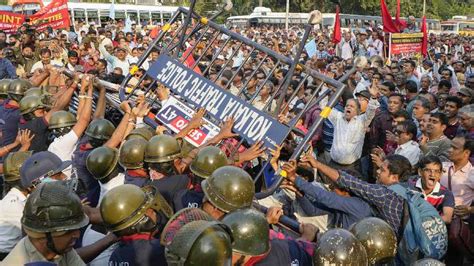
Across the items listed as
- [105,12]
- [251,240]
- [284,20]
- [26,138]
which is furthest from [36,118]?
[284,20]

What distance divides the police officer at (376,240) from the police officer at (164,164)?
5.20 feet

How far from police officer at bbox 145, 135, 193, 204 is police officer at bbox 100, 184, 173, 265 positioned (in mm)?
882

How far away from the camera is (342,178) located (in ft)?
13.3

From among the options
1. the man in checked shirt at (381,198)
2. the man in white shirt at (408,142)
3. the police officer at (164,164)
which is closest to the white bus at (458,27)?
the man in white shirt at (408,142)

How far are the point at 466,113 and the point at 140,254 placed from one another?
4.02 meters

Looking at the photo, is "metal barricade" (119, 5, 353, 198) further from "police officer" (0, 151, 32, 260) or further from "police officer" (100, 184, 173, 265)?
"police officer" (0, 151, 32, 260)

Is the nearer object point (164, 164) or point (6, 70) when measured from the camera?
point (164, 164)

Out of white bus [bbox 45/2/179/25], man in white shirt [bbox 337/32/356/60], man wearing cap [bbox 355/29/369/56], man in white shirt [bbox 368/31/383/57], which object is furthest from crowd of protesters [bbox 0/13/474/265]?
white bus [bbox 45/2/179/25]

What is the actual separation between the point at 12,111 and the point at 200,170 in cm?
348

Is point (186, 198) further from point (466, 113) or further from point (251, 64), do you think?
point (251, 64)

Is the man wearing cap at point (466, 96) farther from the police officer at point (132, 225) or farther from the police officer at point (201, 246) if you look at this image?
the police officer at point (201, 246)

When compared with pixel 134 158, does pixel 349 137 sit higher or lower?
lower

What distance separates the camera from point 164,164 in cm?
423

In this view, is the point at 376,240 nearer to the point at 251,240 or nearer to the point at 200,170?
the point at 251,240
